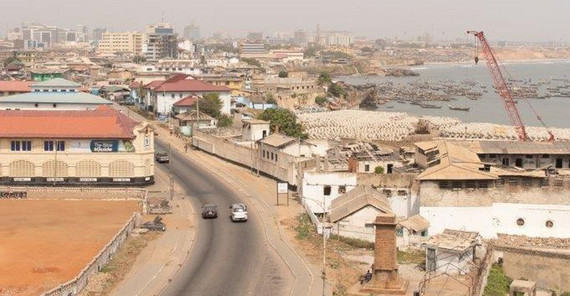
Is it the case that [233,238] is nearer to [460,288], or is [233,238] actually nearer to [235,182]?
[460,288]

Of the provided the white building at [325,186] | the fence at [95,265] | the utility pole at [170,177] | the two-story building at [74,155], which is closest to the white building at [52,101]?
the utility pole at [170,177]

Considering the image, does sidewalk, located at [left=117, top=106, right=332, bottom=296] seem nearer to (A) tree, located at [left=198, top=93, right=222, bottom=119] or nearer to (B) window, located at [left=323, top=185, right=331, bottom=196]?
(B) window, located at [left=323, top=185, right=331, bottom=196]

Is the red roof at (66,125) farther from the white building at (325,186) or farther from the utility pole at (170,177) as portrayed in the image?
the white building at (325,186)

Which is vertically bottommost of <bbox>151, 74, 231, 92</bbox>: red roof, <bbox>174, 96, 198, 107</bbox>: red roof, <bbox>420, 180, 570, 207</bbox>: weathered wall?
→ <bbox>420, 180, 570, 207</bbox>: weathered wall

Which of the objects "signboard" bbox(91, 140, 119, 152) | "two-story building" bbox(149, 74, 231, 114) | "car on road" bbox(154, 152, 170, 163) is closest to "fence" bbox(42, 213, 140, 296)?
"signboard" bbox(91, 140, 119, 152)

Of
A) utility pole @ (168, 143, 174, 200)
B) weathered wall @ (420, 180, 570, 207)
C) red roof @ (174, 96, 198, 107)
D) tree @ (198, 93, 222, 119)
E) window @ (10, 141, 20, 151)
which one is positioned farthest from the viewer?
red roof @ (174, 96, 198, 107)

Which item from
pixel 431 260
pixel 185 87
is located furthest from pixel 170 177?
pixel 185 87
